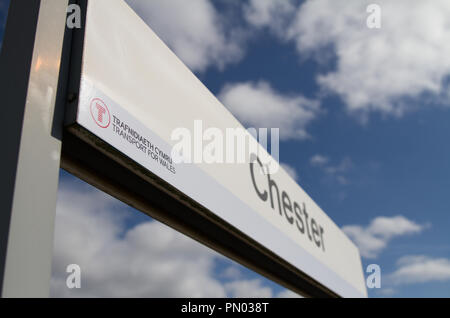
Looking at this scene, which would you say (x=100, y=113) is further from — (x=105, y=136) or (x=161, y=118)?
(x=161, y=118)

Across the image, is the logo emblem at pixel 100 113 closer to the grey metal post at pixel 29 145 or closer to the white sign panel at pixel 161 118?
the white sign panel at pixel 161 118

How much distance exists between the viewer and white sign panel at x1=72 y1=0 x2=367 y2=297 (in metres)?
1.78

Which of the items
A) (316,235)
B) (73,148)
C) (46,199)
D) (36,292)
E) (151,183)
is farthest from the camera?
(316,235)

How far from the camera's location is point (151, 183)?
6.72ft

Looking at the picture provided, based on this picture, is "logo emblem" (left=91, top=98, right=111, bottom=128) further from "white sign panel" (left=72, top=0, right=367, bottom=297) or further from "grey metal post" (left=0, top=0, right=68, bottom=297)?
"grey metal post" (left=0, top=0, right=68, bottom=297)

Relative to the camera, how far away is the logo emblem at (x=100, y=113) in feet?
5.46

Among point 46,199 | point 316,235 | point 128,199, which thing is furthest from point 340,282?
point 46,199

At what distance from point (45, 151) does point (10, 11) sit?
2.49 ft

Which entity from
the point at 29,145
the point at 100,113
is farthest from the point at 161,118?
the point at 29,145

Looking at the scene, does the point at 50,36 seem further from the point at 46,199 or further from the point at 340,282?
the point at 340,282

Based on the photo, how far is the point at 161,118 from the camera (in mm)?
2172

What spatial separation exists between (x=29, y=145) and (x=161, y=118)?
87 cm

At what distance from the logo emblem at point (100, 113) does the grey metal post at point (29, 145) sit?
0.17 meters

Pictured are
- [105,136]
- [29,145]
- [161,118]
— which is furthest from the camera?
[161,118]
